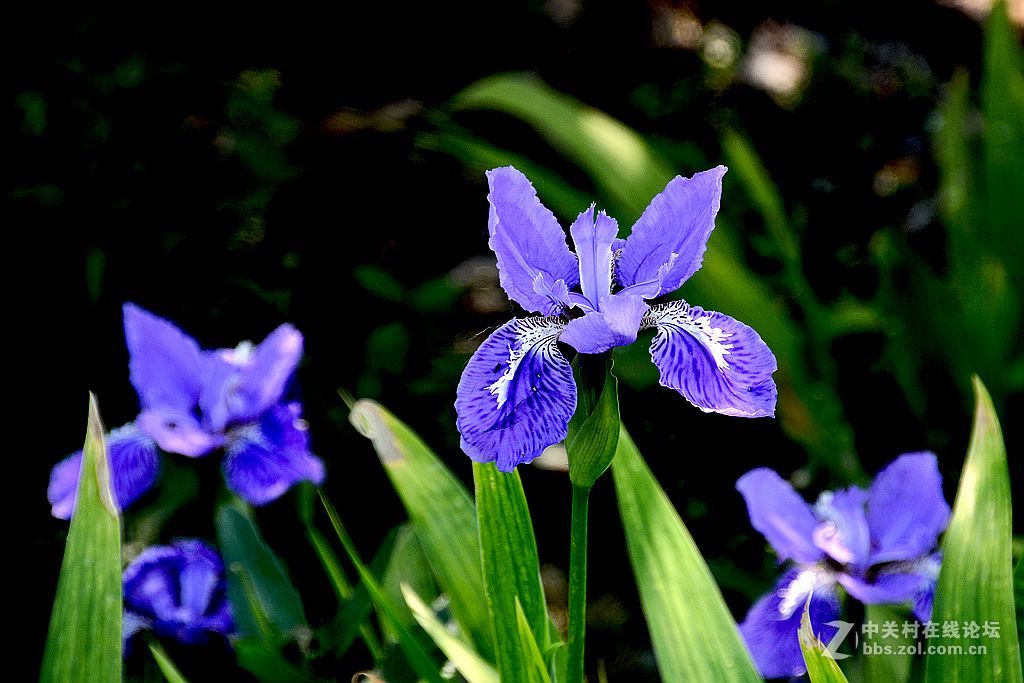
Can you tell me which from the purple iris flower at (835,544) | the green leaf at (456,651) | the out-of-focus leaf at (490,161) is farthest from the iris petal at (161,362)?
the out-of-focus leaf at (490,161)

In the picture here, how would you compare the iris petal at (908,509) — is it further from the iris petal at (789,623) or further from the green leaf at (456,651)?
the green leaf at (456,651)

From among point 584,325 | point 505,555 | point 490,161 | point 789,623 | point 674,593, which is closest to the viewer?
point 584,325

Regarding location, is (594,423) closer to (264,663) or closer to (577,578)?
(577,578)

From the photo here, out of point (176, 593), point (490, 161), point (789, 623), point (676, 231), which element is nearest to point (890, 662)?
point (789, 623)

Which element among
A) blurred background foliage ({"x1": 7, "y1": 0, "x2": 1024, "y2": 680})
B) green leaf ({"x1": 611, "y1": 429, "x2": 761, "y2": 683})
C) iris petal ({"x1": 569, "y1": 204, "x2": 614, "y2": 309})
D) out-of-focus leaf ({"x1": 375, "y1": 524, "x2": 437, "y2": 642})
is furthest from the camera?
blurred background foliage ({"x1": 7, "y1": 0, "x2": 1024, "y2": 680})

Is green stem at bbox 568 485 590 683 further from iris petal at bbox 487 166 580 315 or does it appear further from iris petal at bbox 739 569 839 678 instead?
iris petal at bbox 739 569 839 678

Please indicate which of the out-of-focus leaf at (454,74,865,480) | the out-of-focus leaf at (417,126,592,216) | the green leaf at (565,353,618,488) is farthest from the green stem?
the out-of-focus leaf at (417,126,592,216)

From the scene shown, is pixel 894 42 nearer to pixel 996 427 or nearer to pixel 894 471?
pixel 894 471
